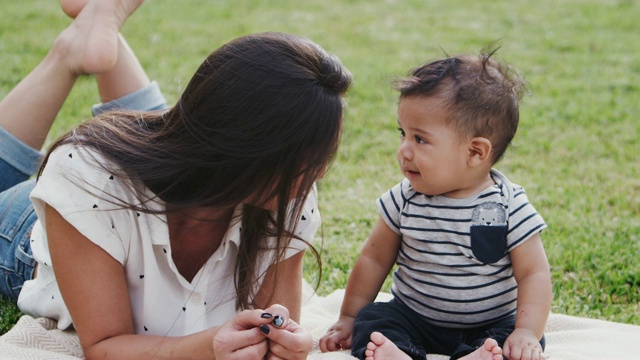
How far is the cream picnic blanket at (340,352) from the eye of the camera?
Result: 8.72 ft

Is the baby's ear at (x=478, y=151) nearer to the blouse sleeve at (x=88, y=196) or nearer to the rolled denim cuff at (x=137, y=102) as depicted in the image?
the blouse sleeve at (x=88, y=196)

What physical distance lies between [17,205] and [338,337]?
129 centimetres

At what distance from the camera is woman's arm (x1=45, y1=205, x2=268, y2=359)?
2410mm

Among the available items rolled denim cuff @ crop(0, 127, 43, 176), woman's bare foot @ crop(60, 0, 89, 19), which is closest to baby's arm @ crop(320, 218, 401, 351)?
rolled denim cuff @ crop(0, 127, 43, 176)

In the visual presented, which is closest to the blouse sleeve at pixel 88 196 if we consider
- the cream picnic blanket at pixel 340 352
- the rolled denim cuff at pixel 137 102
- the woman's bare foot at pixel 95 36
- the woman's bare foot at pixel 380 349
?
the cream picnic blanket at pixel 340 352

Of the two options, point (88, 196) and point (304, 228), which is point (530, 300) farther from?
point (88, 196)

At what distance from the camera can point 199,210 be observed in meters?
2.56

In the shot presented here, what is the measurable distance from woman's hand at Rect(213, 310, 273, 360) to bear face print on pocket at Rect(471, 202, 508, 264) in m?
0.81

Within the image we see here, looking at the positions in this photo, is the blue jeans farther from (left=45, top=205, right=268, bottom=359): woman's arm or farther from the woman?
(left=45, top=205, right=268, bottom=359): woman's arm

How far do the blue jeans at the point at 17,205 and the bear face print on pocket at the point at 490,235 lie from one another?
1516 mm

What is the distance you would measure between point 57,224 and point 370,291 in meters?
1.05

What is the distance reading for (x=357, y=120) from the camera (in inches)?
229

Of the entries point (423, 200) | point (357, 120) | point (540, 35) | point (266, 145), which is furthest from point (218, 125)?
point (540, 35)

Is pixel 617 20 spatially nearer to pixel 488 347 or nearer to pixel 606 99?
pixel 606 99
